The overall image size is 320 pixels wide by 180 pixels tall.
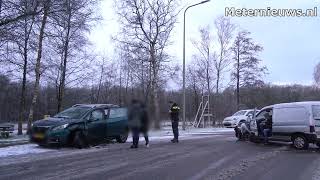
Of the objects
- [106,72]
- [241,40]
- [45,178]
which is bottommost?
[45,178]

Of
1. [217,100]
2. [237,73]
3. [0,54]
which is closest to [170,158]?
[217,100]

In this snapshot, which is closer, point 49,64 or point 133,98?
point 133,98

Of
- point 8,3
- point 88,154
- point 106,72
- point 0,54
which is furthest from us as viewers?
point 0,54

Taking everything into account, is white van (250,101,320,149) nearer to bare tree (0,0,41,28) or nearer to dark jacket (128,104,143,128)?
bare tree (0,0,41,28)

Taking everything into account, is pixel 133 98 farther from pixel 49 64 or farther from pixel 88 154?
pixel 49 64

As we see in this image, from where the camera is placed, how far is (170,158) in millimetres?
17031

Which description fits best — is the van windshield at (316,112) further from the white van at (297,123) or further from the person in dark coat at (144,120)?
the person in dark coat at (144,120)

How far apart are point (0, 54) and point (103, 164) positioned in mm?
20001

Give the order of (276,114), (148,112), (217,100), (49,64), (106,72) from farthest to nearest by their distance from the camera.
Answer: (49,64)
(276,114)
(217,100)
(106,72)
(148,112)

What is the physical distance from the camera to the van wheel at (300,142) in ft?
68.5

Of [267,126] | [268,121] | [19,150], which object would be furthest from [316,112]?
[19,150]

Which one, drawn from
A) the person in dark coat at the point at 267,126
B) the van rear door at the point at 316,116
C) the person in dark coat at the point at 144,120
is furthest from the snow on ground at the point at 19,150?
the person in dark coat at the point at 144,120

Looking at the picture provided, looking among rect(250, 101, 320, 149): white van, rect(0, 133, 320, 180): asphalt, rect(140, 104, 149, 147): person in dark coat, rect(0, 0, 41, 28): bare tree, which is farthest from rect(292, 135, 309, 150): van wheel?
rect(140, 104, 149, 147): person in dark coat

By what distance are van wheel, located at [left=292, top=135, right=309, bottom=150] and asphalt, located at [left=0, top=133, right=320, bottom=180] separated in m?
0.30
